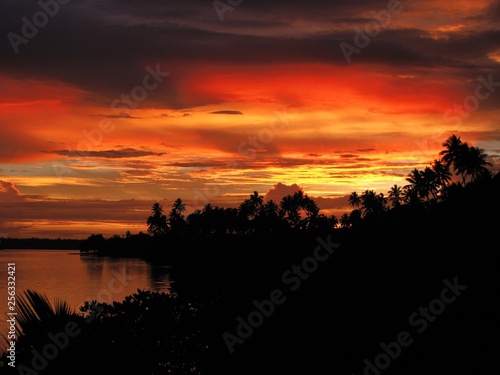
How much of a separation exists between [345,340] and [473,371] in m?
3.43

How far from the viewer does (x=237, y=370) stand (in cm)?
1510

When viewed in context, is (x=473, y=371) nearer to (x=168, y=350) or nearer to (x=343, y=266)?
(x=343, y=266)

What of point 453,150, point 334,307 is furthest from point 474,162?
point 334,307

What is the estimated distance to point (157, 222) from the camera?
15275 centimetres
